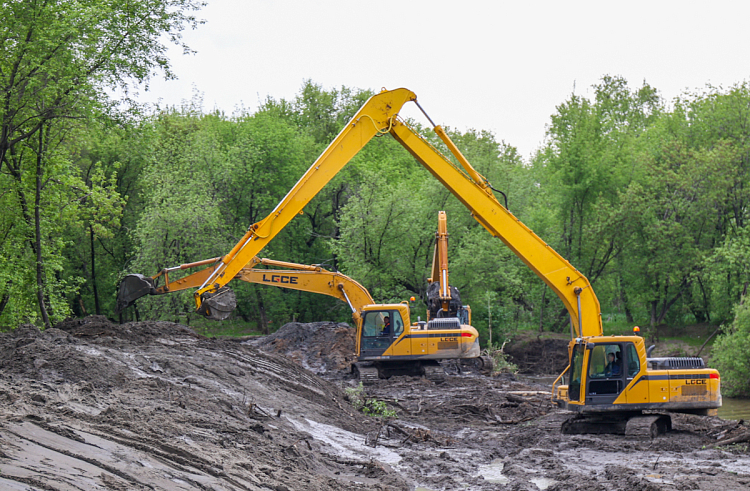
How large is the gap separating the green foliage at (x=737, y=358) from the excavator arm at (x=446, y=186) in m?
10.1

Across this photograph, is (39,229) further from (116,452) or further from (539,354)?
(539,354)

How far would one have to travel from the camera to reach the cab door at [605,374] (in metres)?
12.9

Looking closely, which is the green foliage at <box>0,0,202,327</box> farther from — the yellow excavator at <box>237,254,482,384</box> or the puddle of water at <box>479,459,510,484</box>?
the puddle of water at <box>479,459,510,484</box>

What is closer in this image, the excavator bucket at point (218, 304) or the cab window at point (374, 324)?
the excavator bucket at point (218, 304)

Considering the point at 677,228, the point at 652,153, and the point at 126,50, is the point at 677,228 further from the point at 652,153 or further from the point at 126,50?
the point at 126,50

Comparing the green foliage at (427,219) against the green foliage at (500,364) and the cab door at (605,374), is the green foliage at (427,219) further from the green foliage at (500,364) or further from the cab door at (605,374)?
the cab door at (605,374)

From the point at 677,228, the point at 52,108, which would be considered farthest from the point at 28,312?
the point at 677,228

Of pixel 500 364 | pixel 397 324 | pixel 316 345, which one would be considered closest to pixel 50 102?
pixel 397 324

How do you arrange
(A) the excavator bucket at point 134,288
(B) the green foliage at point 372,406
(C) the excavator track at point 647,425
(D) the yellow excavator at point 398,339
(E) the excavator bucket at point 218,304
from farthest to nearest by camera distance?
1. (D) the yellow excavator at point 398,339
2. (A) the excavator bucket at point 134,288
3. (E) the excavator bucket at point 218,304
4. (B) the green foliage at point 372,406
5. (C) the excavator track at point 647,425

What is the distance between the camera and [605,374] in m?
13.0

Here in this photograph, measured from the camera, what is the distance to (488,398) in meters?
17.9

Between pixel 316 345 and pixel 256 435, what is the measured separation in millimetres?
17796

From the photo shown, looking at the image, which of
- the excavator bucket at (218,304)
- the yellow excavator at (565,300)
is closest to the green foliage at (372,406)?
the excavator bucket at (218,304)

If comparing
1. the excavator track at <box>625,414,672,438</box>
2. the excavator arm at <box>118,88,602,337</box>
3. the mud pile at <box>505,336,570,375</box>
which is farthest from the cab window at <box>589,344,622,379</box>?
the mud pile at <box>505,336,570,375</box>
